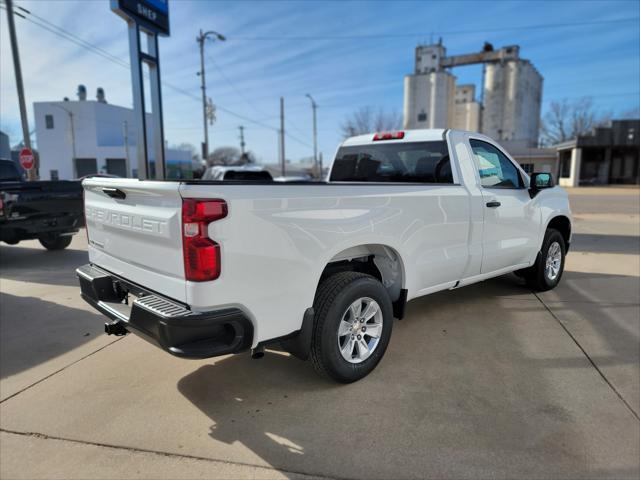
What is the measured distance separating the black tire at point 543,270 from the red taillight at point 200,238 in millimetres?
4433

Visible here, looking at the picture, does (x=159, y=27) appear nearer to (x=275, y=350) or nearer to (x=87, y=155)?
(x=275, y=350)

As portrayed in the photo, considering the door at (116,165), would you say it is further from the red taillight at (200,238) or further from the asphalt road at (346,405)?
the red taillight at (200,238)

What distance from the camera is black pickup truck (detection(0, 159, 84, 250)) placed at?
7.27 m

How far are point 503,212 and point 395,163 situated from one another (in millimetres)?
1242

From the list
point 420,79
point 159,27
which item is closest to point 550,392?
point 159,27

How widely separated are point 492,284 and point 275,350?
3623 millimetres

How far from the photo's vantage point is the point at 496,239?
455cm

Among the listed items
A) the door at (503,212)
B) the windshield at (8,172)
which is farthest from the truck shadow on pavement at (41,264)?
the door at (503,212)

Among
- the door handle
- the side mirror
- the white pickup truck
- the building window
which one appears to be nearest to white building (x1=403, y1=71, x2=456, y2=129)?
the building window

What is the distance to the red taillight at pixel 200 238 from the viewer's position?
235cm

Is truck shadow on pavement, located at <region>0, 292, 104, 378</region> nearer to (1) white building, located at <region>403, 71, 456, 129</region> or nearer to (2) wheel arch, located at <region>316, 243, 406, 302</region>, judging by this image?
(2) wheel arch, located at <region>316, 243, 406, 302</region>

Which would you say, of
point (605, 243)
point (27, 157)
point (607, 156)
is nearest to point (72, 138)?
point (27, 157)

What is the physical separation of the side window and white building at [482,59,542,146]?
79.5 meters

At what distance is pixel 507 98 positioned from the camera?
7881 centimetres
